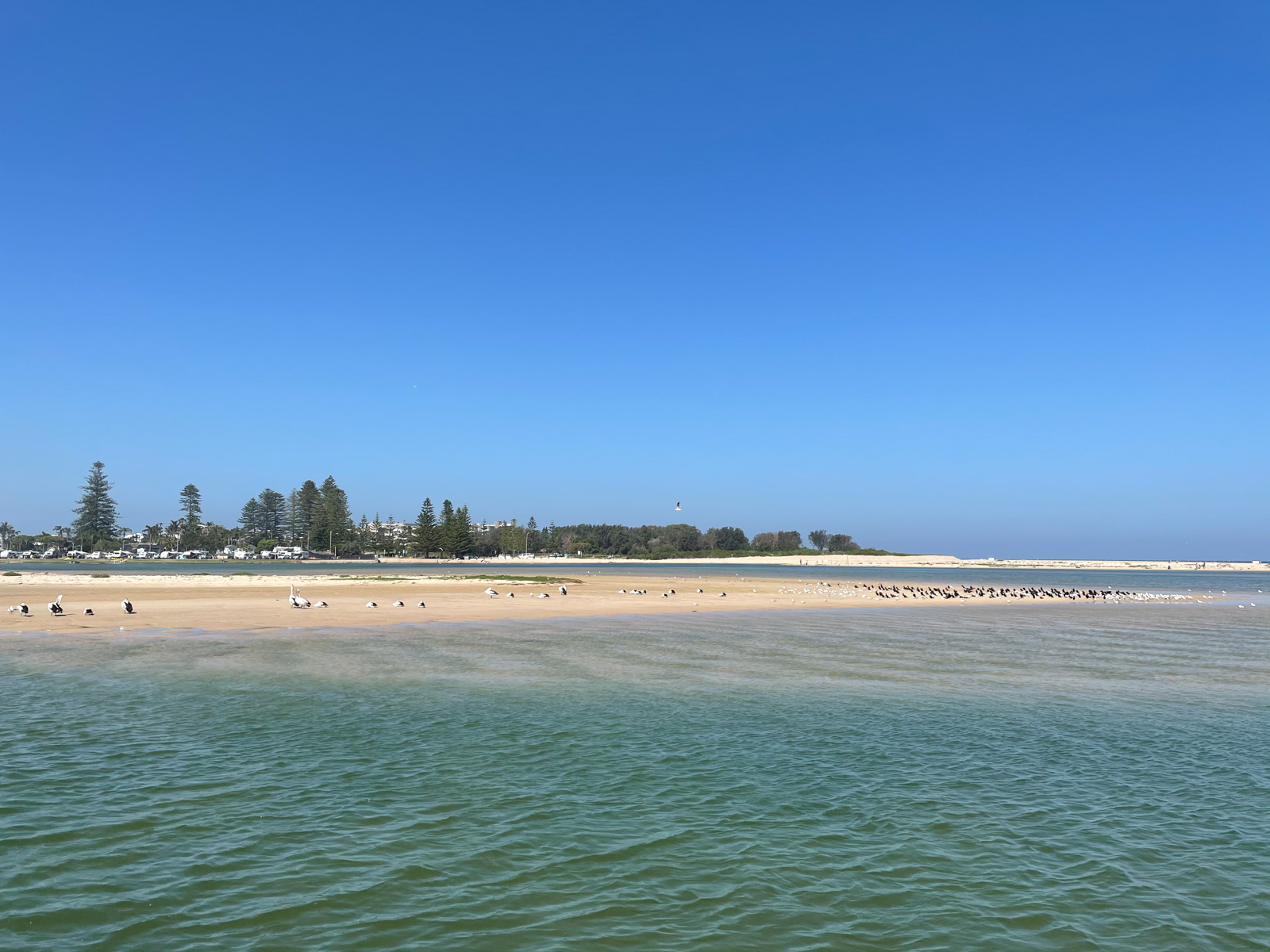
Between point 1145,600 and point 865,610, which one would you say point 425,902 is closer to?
point 865,610

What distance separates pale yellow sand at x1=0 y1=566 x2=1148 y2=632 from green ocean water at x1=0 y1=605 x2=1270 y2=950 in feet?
45.7

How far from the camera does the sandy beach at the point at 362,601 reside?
36.0m

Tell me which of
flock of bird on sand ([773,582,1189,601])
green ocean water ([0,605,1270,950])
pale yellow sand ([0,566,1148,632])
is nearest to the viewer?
green ocean water ([0,605,1270,950])

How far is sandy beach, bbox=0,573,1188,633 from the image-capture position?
36.0 meters

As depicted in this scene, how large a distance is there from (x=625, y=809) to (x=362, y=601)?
40.0 metres

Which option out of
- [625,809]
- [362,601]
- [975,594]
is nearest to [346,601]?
[362,601]

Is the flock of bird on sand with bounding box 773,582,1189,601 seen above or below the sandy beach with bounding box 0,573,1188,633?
below

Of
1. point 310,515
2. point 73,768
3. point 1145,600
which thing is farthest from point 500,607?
point 310,515

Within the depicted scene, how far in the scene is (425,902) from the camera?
822 centimetres

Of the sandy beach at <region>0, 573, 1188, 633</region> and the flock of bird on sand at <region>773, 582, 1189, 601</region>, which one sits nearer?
the sandy beach at <region>0, 573, 1188, 633</region>

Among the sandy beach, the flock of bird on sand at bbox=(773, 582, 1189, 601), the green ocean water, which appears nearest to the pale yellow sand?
the sandy beach

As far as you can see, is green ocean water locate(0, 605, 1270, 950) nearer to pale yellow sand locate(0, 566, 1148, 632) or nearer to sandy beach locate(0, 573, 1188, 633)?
sandy beach locate(0, 573, 1188, 633)

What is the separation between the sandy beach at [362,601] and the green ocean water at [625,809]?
44.6 feet

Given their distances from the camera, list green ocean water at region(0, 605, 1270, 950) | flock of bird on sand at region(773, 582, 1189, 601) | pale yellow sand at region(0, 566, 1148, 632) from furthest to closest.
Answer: flock of bird on sand at region(773, 582, 1189, 601)
pale yellow sand at region(0, 566, 1148, 632)
green ocean water at region(0, 605, 1270, 950)
